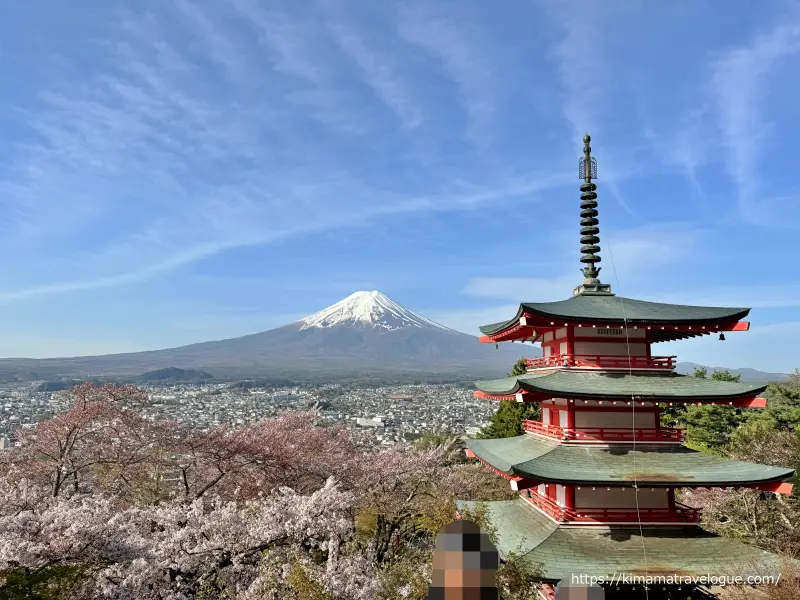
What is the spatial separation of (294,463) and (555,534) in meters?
13.3

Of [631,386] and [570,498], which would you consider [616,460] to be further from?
[631,386]

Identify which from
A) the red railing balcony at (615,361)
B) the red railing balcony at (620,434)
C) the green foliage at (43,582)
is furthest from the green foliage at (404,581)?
the green foliage at (43,582)

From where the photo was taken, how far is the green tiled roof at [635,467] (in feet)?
37.9

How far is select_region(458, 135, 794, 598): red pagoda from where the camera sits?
11430mm

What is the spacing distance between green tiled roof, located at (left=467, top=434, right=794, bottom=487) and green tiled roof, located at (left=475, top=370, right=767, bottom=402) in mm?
1458

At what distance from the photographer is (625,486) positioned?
1155 cm

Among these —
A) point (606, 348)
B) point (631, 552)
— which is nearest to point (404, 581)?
point (631, 552)

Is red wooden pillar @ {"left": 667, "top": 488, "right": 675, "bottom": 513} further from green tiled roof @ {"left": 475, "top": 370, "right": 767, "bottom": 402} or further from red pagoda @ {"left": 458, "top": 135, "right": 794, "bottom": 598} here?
green tiled roof @ {"left": 475, "top": 370, "right": 767, "bottom": 402}

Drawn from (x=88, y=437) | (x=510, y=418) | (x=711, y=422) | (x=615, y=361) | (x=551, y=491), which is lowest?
(x=711, y=422)

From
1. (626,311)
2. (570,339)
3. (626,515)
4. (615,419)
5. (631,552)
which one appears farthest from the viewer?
(570,339)

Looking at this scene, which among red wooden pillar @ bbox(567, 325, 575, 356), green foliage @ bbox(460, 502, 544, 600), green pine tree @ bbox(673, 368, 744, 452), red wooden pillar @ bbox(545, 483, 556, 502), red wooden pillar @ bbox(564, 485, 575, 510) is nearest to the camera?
green foliage @ bbox(460, 502, 544, 600)

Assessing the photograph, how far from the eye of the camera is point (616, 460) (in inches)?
490

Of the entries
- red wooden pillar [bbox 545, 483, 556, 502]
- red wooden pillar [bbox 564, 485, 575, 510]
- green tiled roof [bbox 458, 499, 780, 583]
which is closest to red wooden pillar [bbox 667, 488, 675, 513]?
green tiled roof [bbox 458, 499, 780, 583]

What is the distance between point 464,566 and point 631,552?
1131cm
